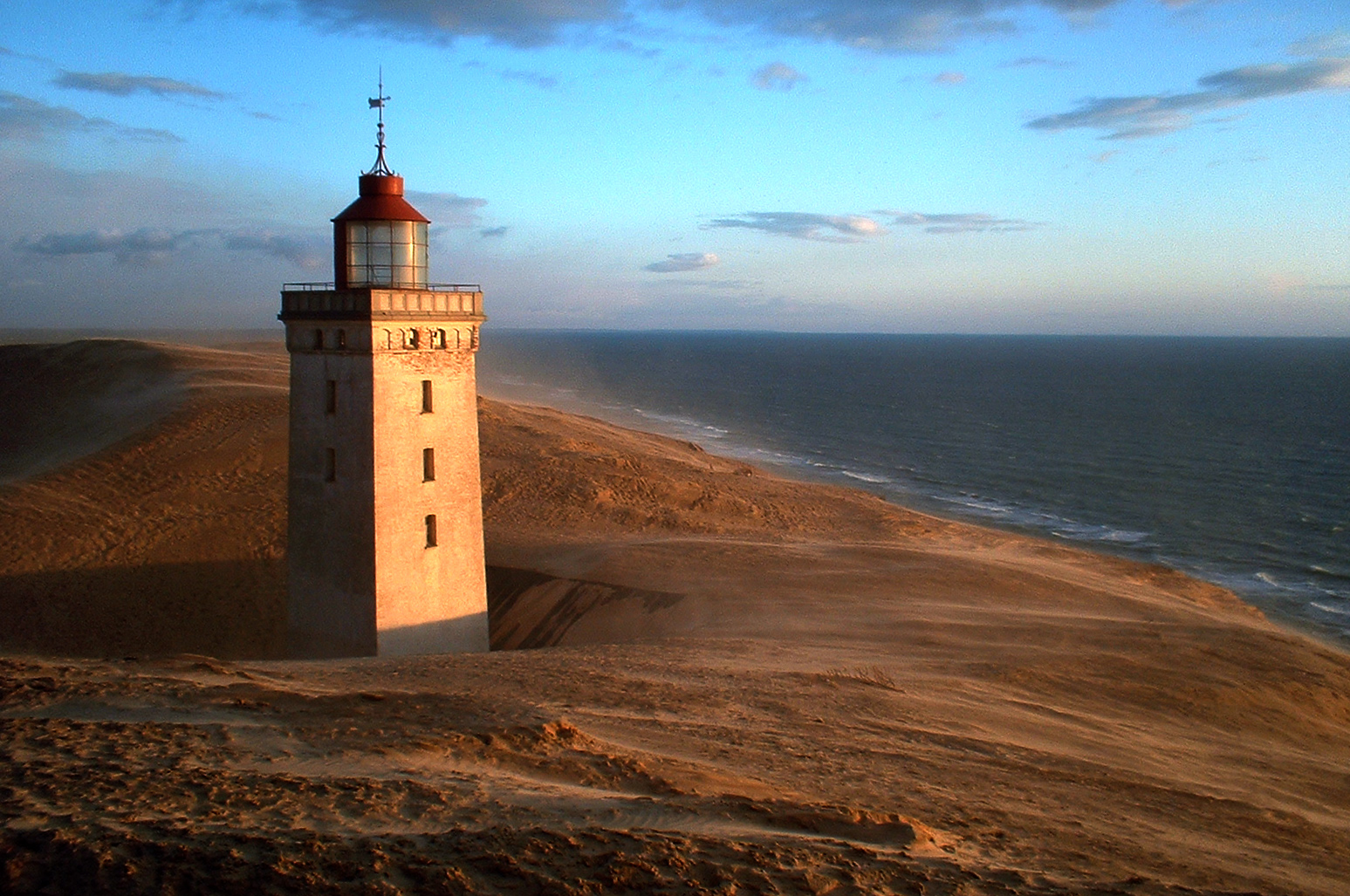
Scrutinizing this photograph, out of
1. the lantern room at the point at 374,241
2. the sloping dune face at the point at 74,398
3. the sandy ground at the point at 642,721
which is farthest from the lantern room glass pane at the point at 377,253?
the sloping dune face at the point at 74,398

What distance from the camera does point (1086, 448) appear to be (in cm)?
6412

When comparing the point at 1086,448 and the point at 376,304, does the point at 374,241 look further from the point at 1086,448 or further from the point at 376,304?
the point at 1086,448

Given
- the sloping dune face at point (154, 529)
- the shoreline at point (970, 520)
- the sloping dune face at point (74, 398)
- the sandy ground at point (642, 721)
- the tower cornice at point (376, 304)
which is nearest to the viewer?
the sandy ground at point (642, 721)

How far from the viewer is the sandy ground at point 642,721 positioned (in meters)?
6.38

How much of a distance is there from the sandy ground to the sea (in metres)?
12.1

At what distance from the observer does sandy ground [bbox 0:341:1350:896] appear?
638cm

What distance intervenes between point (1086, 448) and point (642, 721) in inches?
2357

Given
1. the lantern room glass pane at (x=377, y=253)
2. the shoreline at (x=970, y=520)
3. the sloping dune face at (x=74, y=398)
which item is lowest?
the shoreline at (x=970, y=520)

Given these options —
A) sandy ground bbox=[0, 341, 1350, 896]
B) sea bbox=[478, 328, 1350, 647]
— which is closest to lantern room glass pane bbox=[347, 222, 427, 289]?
sandy ground bbox=[0, 341, 1350, 896]

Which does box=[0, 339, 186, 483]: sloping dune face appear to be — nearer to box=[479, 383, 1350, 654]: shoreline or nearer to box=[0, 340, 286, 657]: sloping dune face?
box=[0, 340, 286, 657]: sloping dune face

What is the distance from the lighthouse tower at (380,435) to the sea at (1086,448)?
24835mm

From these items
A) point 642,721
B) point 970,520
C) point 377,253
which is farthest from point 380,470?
point 970,520

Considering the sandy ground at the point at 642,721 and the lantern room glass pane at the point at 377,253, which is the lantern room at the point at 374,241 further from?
the sandy ground at the point at 642,721

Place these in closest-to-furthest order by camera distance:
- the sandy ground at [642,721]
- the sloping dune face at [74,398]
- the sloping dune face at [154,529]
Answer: the sandy ground at [642,721] < the sloping dune face at [154,529] < the sloping dune face at [74,398]
